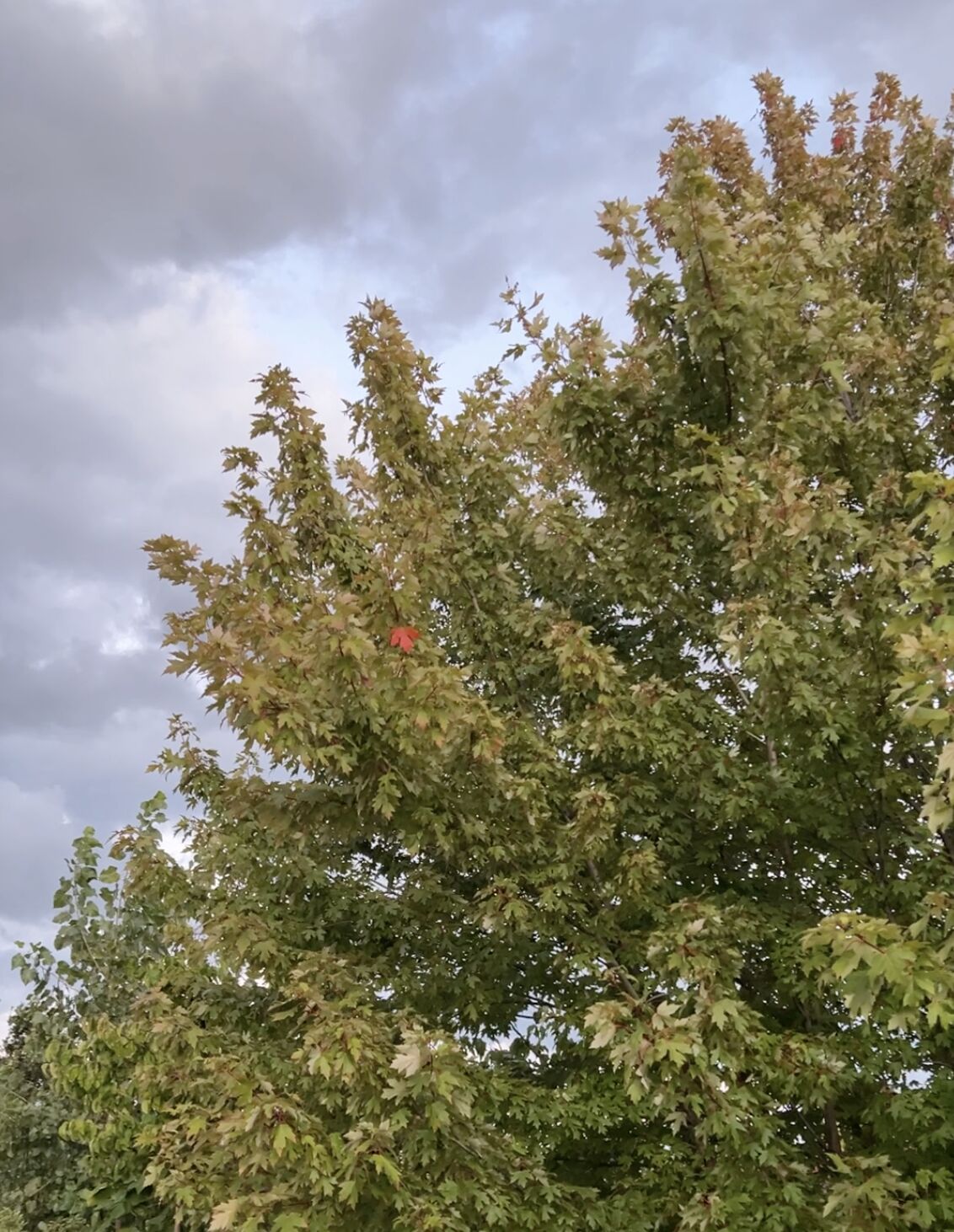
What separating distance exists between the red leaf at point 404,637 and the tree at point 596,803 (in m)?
0.03

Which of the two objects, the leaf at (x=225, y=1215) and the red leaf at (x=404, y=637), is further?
the red leaf at (x=404, y=637)

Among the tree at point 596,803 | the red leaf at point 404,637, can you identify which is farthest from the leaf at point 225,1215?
the red leaf at point 404,637

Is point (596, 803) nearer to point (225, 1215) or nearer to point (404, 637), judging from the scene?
point (404, 637)

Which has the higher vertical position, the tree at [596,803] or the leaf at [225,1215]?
the tree at [596,803]

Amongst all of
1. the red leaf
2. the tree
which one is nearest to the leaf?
the tree

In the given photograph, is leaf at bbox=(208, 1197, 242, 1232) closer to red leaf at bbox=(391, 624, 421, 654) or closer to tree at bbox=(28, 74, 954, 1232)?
tree at bbox=(28, 74, 954, 1232)

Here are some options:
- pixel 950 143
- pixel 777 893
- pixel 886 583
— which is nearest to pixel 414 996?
pixel 777 893

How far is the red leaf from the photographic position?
4.29 meters

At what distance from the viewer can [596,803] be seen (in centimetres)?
500

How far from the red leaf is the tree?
0.10 ft

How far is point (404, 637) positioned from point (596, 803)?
1.53 m

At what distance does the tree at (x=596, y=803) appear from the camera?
4.09 meters

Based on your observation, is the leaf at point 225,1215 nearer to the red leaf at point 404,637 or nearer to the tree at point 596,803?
the tree at point 596,803

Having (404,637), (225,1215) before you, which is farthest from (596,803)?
(225,1215)
